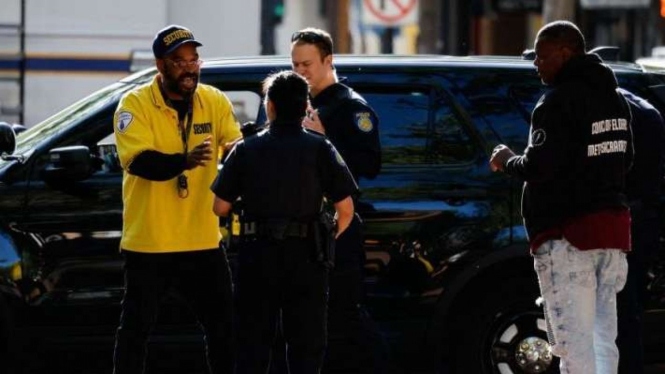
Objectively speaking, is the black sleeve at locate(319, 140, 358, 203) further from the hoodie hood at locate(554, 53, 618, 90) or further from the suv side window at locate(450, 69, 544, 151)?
the suv side window at locate(450, 69, 544, 151)

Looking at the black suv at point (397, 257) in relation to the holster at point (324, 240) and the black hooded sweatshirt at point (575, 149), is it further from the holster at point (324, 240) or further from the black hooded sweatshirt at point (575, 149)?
Result: the black hooded sweatshirt at point (575, 149)

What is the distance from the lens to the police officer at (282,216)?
6.78 meters

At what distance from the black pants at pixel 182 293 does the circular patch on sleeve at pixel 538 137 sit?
148 cm

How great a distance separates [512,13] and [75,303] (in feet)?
50.5

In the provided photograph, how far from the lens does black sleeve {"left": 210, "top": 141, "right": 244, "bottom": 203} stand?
22.3 ft

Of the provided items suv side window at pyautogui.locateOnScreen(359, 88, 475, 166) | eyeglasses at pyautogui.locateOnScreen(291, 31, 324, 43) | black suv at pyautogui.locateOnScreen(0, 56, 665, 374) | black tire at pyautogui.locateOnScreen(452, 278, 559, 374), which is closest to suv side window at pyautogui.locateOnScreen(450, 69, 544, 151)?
black suv at pyautogui.locateOnScreen(0, 56, 665, 374)

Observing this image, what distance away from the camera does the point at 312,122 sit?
733 cm

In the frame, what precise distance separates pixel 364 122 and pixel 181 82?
0.87 meters

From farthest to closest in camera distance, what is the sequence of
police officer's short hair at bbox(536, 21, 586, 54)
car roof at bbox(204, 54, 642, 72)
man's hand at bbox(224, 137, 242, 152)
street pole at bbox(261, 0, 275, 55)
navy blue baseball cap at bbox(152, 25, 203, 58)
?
street pole at bbox(261, 0, 275, 55) → car roof at bbox(204, 54, 642, 72) → man's hand at bbox(224, 137, 242, 152) → navy blue baseball cap at bbox(152, 25, 203, 58) → police officer's short hair at bbox(536, 21, 586, 54)

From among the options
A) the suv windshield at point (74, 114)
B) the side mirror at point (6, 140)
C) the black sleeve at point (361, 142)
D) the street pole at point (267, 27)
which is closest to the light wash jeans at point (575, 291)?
the black sleeve at point (361, 142)

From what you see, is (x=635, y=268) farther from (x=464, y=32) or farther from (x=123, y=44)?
(x=464, y=32)

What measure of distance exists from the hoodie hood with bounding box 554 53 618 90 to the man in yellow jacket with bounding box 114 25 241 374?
150 centimetres

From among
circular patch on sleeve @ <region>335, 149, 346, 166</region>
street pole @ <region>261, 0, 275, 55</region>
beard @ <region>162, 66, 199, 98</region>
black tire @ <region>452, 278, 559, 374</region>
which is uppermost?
street pole @ <region>261, 0, 275, 55</region>

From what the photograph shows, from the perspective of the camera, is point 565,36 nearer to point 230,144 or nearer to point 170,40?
point 230,144
